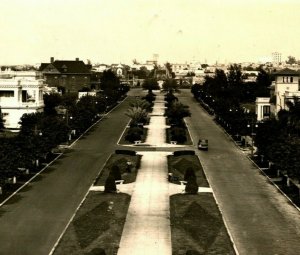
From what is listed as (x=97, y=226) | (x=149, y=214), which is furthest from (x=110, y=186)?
(x=97, y=226)

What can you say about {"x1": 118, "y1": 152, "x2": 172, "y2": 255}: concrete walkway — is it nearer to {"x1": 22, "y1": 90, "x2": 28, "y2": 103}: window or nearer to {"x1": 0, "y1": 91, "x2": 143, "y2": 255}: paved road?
{"x1": 0, "y1": 91, "x2": 143, "y2": 255}: paved road

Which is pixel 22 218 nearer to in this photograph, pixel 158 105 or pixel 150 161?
pixel 150 161

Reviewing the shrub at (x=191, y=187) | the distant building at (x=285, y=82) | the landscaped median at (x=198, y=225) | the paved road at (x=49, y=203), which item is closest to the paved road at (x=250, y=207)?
the landscaped median at (x=198, y=225)

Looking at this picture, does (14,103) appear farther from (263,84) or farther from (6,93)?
(263,84)

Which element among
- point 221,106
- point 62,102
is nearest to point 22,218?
point 221,106

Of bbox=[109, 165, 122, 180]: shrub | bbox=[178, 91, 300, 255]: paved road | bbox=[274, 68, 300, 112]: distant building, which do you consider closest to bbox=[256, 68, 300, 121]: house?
bbox=[274, 68, 300, 112]: distant building

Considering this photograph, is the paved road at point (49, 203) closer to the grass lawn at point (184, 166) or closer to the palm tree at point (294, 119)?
the grass lawn at point (184, 166)

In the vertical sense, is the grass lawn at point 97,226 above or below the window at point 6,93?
below
